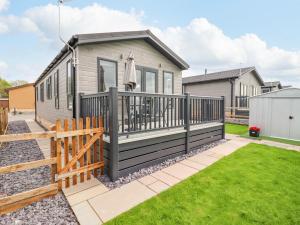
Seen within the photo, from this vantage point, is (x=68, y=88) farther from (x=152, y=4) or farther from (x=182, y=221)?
(x=182, y=221)

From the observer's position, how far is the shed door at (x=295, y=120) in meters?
7.70

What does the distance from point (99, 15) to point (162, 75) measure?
5.05 meters

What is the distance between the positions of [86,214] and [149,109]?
8.81 ft

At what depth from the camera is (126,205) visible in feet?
9.00

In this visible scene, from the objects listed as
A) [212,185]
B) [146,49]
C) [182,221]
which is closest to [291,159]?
[212,185]

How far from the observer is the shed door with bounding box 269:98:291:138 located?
26.3ft

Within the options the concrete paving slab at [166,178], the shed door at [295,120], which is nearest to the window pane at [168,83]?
the concrete paving slab at [166,178]

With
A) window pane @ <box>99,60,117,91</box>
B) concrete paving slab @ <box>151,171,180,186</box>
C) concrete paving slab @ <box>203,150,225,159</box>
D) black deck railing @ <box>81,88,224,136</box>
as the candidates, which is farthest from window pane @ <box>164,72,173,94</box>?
concrete paving slab @ <box>151,171,180,186</box>

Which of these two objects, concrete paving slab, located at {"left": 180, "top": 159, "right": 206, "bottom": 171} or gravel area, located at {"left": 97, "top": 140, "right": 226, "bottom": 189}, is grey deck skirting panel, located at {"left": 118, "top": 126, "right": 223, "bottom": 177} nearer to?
gravel area, located at {"left": 97, "top": 140, "right": 226, "bottom": 189}

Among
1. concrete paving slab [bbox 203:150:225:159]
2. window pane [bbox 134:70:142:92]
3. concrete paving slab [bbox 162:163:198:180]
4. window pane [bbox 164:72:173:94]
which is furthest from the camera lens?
window pane [bbox 164:72:173:94]

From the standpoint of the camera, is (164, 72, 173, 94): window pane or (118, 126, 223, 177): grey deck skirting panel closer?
(118, 126, 223, 177): grey deck skirting panel

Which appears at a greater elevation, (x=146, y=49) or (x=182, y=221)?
(x=146, y=49)

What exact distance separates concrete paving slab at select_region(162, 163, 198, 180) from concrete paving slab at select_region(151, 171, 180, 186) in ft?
0.44

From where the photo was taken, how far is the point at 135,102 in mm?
4117
